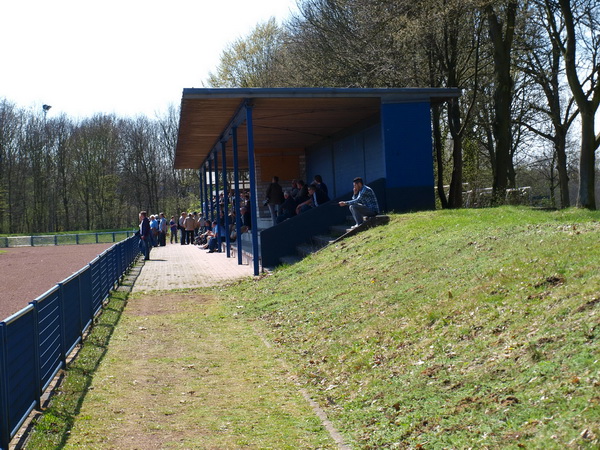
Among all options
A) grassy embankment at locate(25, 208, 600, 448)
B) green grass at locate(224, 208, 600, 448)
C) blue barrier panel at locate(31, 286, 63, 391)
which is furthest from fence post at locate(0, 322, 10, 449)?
green grass at locate(224, 208, 600, 448)

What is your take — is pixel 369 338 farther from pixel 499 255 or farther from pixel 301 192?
pixel 301 192

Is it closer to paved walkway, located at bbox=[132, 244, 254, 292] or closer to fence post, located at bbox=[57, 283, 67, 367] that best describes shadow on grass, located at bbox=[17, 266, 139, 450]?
fence post, located at bbox=[57, 283, 67, 367]

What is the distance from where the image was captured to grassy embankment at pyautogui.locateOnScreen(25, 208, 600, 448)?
518cm

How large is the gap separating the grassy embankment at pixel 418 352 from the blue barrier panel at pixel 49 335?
0.32m

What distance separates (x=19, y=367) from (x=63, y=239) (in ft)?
170

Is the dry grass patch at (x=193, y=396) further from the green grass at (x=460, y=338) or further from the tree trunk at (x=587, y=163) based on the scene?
the tree trunk at (x=587, y=163)

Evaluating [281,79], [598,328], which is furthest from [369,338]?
[281,79]

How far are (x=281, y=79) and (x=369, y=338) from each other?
26.2m

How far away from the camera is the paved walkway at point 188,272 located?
1853 centimetres

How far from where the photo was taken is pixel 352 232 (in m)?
16.6

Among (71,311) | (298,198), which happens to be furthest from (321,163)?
(71,311)

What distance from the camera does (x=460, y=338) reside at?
23.0 feet

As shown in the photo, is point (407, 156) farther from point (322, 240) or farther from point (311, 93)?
point (322, 240)

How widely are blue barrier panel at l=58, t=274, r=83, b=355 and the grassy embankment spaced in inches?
22.3
